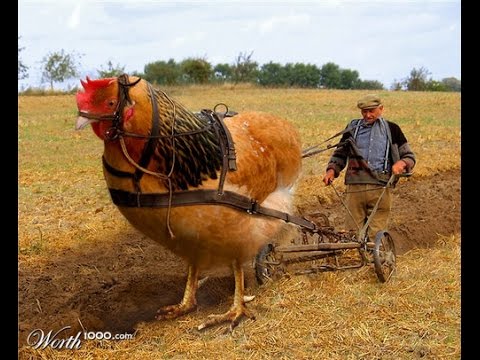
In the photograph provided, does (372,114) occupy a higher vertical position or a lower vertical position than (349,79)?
lower

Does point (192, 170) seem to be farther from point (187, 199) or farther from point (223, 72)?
point (223, 72)

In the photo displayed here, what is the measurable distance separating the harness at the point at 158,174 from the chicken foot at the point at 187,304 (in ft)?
3.37

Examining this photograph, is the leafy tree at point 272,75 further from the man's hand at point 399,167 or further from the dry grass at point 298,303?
the man's hand at point 399,167

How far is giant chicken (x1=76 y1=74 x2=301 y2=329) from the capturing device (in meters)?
4.42

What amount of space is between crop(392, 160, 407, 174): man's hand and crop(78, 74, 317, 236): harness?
82.0 inches

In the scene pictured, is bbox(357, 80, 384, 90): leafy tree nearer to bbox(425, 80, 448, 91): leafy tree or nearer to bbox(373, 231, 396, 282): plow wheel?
bbox(425, 80, 448, 91): leafy tree

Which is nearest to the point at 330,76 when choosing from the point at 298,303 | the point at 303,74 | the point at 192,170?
the point at 303,74

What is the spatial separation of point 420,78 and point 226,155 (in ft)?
133

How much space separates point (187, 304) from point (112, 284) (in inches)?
41.6

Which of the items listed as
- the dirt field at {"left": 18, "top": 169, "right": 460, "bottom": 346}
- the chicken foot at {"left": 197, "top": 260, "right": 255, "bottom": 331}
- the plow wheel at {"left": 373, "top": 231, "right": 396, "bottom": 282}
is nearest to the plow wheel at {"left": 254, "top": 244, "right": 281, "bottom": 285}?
the dirt field at {"left": 18, "top": 169, "right": 460, "bottom": 346}

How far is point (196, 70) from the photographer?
3616 cm

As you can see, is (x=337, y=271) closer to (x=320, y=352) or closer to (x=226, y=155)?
(x=320, y=352)

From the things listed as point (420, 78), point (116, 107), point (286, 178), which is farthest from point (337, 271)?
point (420, 78)

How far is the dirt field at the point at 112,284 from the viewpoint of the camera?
5.69m
